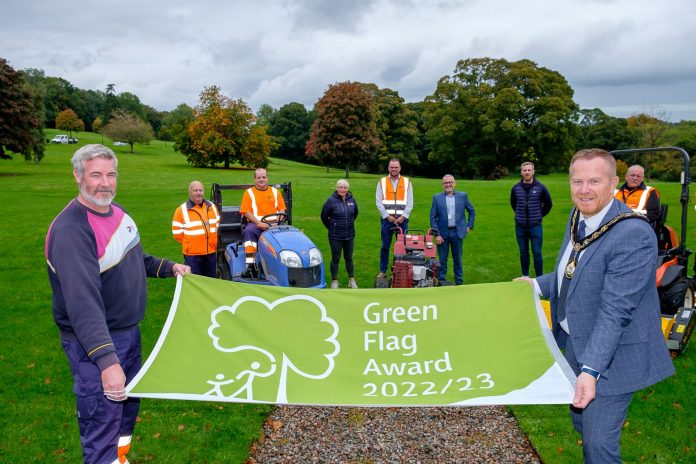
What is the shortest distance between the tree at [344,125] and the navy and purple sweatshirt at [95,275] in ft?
135

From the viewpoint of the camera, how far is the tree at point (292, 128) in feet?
257

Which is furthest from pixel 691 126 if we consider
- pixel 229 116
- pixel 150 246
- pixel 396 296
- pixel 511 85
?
pixel 396 296

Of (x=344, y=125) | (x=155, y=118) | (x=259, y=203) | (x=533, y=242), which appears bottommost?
(x=533, y=242)

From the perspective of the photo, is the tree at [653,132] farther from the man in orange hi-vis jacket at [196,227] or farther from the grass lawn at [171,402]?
the man in orange hi-vis jacket at [196,227]

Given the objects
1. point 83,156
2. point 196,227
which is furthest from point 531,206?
point 83,156

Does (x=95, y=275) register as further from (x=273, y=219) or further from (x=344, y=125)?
(x=344, y=125)

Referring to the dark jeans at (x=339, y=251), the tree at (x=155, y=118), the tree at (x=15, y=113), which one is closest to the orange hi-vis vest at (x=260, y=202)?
the dark jeans at (x=339, y=251)

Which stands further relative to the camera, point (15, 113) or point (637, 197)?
point (15, 113)

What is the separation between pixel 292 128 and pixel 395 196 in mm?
70968

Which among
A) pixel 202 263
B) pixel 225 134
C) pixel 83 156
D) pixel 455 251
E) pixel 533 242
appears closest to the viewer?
pixel 83 156

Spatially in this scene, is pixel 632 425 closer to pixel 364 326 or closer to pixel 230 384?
pixel 364 326

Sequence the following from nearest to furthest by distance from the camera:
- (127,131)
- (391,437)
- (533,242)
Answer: (391,437)
(533,242)
(127,131)

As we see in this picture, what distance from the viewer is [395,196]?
1061 centimetres

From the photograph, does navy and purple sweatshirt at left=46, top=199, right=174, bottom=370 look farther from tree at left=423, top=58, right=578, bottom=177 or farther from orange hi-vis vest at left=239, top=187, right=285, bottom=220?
tree at left=423, top=58, right=578, bottom=177
